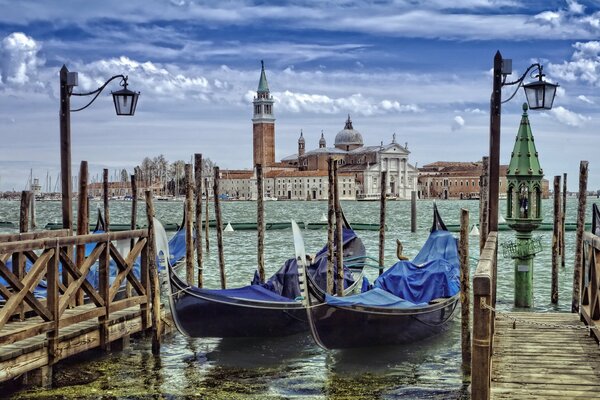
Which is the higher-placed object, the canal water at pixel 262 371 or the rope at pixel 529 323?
the rope at pixel 529 323

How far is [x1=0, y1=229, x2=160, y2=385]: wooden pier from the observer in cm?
511

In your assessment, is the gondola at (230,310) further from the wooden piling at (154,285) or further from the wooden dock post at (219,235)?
the wooden dock post at (219,235)

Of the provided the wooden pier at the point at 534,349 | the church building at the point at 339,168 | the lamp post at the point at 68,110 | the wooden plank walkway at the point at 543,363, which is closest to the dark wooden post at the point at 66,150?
the lamp post at the point at 68,110

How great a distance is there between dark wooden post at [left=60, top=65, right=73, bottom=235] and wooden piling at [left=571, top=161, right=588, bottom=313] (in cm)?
435

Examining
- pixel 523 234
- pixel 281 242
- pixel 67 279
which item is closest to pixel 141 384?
pixel 67 279

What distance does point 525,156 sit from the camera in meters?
7.97

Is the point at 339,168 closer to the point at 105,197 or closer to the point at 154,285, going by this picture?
the point at 105,197

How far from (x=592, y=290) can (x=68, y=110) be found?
4.28 metres

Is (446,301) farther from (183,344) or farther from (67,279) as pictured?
(67,279)

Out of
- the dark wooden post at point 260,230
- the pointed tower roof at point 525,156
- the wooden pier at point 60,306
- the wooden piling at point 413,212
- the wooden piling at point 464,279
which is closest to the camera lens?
the wooden pier at point 60,306

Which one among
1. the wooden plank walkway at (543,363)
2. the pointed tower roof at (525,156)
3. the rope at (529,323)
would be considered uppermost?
the pointed tower roof at (525,156)

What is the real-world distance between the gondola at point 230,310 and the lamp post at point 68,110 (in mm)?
1004

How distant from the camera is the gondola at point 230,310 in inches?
257

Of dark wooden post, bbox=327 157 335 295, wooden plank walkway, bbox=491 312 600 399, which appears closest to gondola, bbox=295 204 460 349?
dark wooden post, bbox=327 157 335 295
